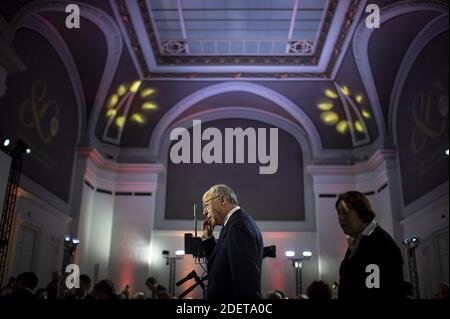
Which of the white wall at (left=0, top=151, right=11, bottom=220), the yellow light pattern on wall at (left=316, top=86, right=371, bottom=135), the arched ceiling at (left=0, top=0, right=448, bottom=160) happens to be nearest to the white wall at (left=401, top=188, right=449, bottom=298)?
the arched ceiling at (left=0, top=0, right=448, bottom=160)

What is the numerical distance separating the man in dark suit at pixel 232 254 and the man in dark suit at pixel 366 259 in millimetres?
553

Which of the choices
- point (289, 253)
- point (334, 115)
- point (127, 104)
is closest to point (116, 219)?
point (127, 104)

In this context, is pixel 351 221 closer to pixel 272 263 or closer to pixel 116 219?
pixel 272 263

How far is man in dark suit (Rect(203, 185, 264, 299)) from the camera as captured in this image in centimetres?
239

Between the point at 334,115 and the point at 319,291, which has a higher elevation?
the point at 334,115

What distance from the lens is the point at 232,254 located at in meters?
2.49

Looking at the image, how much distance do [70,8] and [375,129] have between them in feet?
31.0

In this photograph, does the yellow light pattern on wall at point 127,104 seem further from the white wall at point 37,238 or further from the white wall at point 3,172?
the white wall at point 3,172

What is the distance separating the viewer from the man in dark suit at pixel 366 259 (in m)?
1.80

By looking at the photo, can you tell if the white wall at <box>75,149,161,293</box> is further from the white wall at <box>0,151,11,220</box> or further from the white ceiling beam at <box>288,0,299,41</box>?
the white ceiling beam at <box>288,0,299,41</box>

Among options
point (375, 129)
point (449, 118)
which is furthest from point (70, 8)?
point (375, 129)

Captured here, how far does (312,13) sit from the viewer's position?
36.8ft

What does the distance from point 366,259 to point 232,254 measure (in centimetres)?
81

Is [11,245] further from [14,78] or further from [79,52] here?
[79,52]
